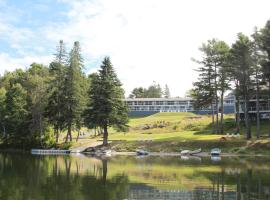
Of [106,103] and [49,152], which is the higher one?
[106,103]

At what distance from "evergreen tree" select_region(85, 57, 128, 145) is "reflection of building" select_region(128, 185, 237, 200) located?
42248mm

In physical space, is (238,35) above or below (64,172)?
above

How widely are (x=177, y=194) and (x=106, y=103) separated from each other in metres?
44.9

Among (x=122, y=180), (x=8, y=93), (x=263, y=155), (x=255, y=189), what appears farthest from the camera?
(x=8, y=93)

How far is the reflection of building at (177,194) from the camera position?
23375 millimetres

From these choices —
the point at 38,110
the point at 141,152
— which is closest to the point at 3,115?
the point at 38,110

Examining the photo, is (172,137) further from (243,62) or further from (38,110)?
(38,110)

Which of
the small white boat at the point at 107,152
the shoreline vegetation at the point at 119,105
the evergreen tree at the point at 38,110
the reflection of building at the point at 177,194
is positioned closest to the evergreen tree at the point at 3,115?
the shoreline vegetation at the point at 119,105

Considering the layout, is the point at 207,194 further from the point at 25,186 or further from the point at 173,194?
the point at 25,186

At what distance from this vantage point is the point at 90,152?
66500 mm

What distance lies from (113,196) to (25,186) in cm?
708

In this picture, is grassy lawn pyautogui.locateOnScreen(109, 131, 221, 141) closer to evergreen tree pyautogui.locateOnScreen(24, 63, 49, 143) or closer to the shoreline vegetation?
the shoreline vegetation

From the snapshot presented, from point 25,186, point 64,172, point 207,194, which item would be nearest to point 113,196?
point 207,194

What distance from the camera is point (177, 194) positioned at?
24.5 meters
